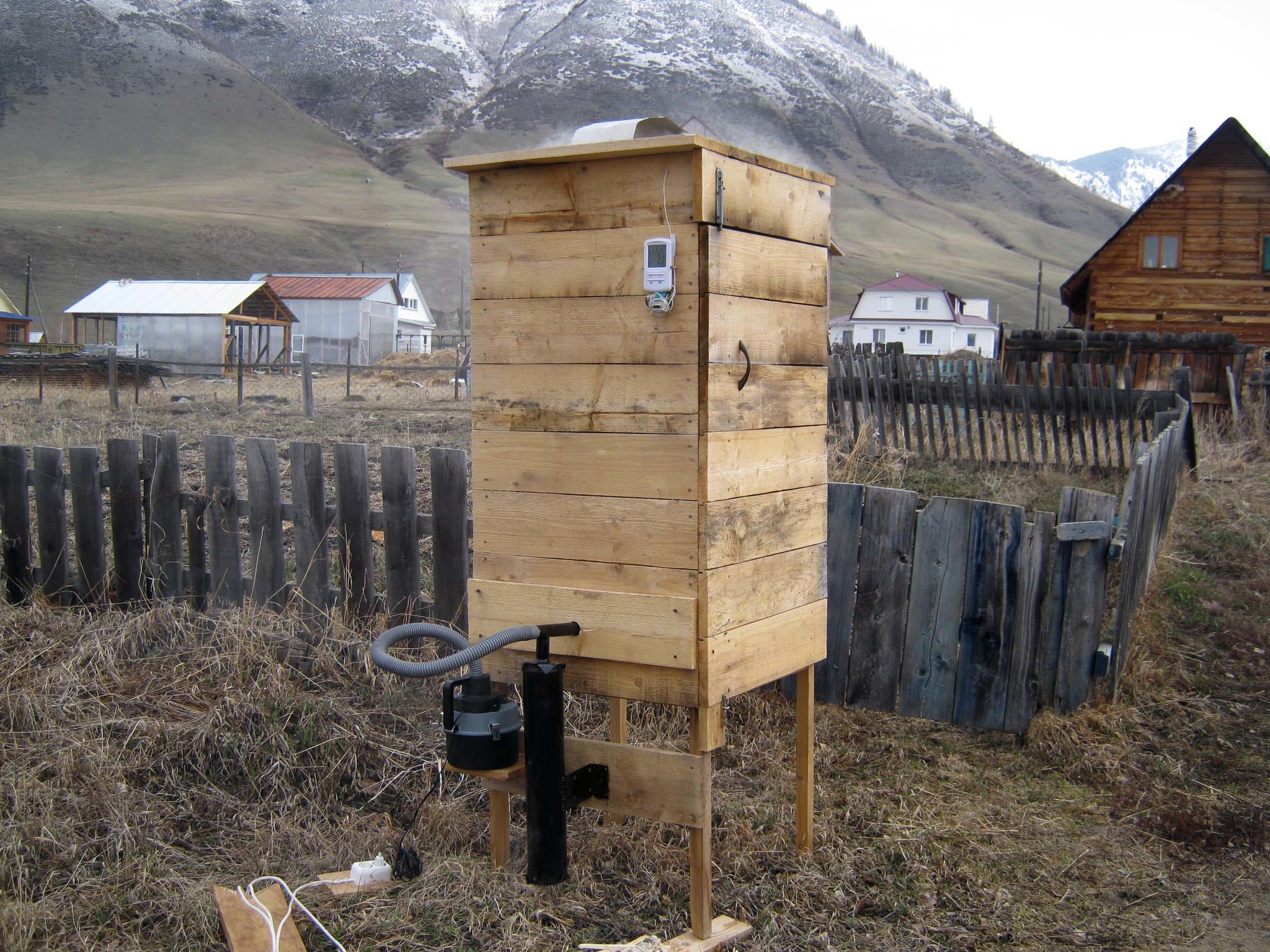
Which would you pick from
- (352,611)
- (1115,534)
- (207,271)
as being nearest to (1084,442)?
(1115,534)

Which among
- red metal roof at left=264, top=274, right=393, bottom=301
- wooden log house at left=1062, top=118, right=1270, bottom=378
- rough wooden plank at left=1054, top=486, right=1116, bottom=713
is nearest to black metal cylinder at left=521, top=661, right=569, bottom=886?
rough wooden plank at left=1054, top=486, right=1116, bottom=713

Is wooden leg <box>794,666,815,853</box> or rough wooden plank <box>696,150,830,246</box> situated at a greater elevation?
rough wooden plank <box>696,150,830,246</box>

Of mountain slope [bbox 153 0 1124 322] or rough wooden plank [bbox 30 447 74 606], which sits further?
mountain slope [bbox 153 0 1124 322]

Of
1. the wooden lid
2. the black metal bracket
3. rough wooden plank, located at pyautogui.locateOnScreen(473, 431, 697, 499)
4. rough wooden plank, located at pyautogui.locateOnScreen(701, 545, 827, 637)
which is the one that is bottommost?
the black metal bracket

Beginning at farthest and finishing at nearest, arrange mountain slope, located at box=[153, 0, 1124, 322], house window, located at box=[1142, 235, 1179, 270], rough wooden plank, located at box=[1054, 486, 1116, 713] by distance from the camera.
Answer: mountain slope, located at box=[153, 0, 1124, 322] → house window, located at box=[1142, 235, 1179, 270] → rough wooden plank, located at box=[1054, 486, 1116, 713]

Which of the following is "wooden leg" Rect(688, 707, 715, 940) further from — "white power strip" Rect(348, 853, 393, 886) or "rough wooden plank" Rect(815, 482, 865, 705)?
"rough wooden plank" Rect(815, 482, 865, 705)

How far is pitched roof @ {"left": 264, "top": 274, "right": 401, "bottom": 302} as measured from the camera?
177 ft

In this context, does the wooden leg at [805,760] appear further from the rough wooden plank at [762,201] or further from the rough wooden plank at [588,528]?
the rough wooden plank at [762,201]

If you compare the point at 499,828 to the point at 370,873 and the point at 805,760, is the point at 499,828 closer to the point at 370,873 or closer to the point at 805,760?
the point at 370,873

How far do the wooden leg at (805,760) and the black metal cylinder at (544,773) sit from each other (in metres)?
1.00

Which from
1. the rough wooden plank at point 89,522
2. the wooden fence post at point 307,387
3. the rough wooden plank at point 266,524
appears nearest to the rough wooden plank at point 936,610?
the rough wooden plank at point 266,524

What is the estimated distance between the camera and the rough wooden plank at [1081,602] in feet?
15.0

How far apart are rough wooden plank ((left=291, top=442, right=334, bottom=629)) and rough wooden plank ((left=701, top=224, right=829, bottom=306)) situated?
2.92 meters

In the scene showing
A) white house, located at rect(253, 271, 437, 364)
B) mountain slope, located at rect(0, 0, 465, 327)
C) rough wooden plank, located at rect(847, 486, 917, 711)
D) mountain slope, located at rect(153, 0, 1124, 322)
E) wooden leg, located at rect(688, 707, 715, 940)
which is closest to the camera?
wooden leg, located at rect(688, 707, 715, 940)
